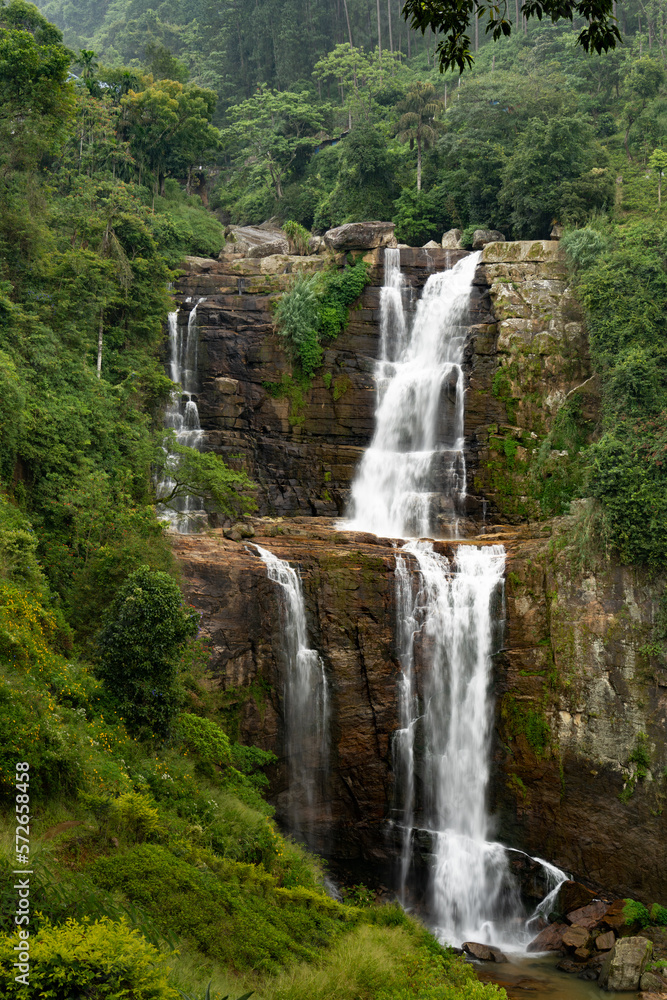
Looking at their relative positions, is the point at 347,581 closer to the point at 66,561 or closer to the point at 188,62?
the point at 66,561

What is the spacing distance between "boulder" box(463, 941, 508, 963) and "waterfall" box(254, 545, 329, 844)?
4.05 m

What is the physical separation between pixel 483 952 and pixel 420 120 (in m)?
30.3

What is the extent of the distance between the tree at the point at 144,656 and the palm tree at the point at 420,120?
2539 centimetres

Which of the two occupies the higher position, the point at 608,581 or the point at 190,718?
the point at 608,581

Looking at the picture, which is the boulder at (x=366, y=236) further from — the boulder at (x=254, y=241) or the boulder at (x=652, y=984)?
the boulder at (x=652, y=984)

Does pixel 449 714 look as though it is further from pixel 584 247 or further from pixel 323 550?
pixel 584 247

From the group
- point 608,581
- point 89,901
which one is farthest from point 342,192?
point 89,901

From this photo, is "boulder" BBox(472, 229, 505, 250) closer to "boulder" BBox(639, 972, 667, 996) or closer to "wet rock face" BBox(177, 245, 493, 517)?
"wet rock face" BBox(177, 245, 493, 517)

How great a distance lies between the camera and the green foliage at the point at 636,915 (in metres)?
15.6

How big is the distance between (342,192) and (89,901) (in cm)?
3113

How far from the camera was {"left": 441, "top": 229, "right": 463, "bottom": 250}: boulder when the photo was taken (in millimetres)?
28469

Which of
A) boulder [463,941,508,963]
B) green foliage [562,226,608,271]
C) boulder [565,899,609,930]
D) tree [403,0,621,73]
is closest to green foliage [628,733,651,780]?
boulder [565,899,609,930]

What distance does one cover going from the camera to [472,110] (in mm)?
31641

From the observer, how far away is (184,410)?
24562 mm
